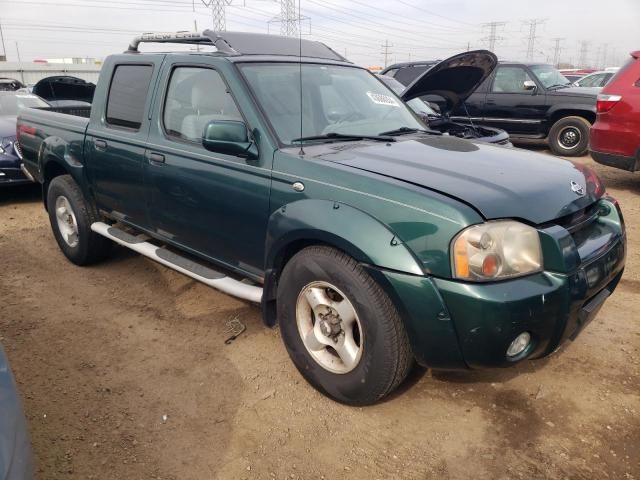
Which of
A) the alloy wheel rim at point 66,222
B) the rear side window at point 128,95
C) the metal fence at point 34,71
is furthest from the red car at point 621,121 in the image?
the metal fence at point 34,71

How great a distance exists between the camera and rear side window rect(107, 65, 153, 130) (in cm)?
379

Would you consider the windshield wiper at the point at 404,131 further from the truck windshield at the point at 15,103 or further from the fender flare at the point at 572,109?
the fender flare at the point at 572,109

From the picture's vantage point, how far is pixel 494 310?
84.2 inches

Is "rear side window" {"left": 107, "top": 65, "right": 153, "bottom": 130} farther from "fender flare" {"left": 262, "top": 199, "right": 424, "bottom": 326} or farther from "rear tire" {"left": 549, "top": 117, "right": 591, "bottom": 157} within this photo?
"rear tire" {"left": 549, "top": 117, "right": 591, "bottom": 157}

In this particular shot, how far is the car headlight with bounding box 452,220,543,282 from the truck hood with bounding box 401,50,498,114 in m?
2.88

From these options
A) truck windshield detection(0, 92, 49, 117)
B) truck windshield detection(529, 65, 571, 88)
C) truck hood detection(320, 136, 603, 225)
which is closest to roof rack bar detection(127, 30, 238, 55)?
truck hood detection(320, 136, 603, 225)

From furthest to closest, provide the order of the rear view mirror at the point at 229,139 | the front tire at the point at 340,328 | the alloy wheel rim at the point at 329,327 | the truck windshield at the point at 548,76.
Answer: the truck windshield at the point at 548,76
the rear view mirror at the point at 229,139
the alloy wheel rim at the point at 329,327
the front tire at the point at 340,328

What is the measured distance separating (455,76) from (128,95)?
312cm

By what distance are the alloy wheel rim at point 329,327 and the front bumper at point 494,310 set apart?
34 cm

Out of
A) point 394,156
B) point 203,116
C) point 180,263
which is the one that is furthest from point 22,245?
point 394,156

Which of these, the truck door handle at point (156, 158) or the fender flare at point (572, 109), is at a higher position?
the truck door handle at point (156, 158)

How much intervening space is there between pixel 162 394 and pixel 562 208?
2.32 m

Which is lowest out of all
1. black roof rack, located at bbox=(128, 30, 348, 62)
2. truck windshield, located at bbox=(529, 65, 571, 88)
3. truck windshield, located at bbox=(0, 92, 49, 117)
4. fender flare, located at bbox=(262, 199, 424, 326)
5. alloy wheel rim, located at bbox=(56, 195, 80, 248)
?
alloy wheel rim, located at bbox=(56, 195, 80, 248)

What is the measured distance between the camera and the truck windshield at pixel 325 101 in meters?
3.06
